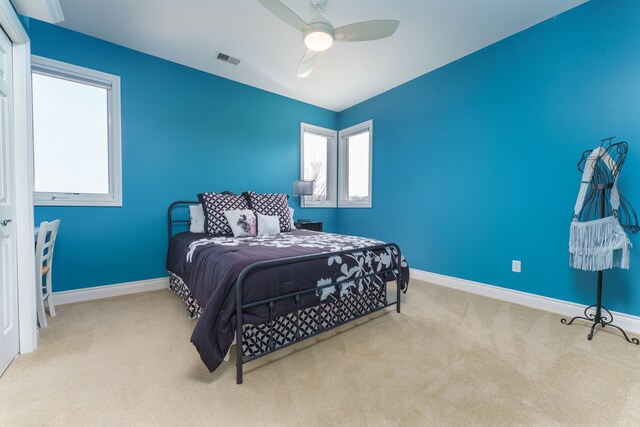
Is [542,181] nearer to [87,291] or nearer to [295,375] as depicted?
[295,375]

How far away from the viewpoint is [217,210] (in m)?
2.98

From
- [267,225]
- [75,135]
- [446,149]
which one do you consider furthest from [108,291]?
[446,149]

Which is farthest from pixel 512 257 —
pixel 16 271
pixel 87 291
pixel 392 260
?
pixel 87 291

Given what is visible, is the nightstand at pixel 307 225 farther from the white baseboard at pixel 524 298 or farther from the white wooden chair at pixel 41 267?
the white wooden chair at pixel 41 267

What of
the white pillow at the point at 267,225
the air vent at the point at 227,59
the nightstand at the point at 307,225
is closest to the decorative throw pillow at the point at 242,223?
the white pillow at the point at 267,225

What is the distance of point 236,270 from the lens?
1.59 meters

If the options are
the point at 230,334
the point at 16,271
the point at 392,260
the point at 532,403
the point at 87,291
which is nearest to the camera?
the point at 532,403

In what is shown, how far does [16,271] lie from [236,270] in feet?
4.94

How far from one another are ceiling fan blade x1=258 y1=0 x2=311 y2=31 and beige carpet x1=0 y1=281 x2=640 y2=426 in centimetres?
238

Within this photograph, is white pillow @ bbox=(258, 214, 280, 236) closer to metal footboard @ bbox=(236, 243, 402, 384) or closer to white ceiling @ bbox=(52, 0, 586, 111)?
metal footboard @ bbox=(236, 243, 402, 384)

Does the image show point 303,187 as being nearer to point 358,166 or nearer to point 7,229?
point 358,166

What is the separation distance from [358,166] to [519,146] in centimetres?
241

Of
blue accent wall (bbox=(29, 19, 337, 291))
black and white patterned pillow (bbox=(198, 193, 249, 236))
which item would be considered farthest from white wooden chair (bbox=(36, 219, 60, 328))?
black and white patterned pillow (bbox=(198, 193, 249, 236))

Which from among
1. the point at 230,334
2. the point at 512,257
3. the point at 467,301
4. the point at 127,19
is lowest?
the point at 467,301
